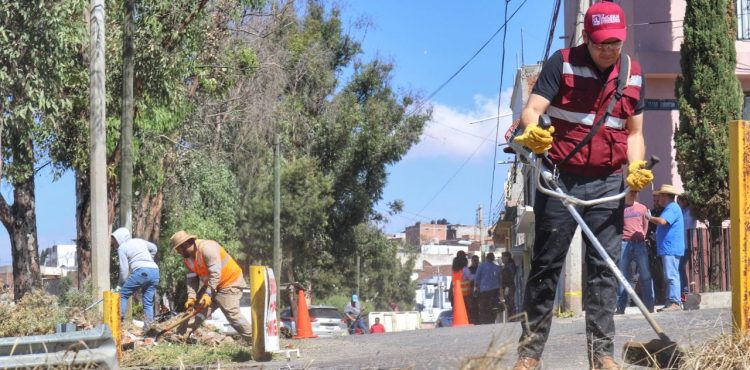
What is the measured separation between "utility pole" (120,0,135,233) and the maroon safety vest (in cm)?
1196

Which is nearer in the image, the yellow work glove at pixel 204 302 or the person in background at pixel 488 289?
the yellow work glove at pixel 204 302

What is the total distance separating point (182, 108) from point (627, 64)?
15.1 metres

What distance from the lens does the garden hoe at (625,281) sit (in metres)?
5.10

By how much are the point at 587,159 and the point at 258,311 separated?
183 inches

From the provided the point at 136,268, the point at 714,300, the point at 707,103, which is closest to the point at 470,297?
the point at 707,103

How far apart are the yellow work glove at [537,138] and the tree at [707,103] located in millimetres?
13142

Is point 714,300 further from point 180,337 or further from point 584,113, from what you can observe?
point 584,113

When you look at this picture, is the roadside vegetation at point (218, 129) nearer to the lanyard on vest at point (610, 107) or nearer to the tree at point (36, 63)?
the tree at point (36, 63)

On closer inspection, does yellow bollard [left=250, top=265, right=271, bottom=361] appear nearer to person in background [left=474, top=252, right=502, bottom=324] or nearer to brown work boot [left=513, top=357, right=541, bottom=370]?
brown work boot [left=513, top=357, right=541, bottom=370]

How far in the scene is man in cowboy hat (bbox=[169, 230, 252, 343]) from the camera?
11633 millimetres

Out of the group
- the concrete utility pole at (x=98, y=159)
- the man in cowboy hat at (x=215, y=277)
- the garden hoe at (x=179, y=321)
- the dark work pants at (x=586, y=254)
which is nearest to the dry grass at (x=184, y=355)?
the man in cowboy hat at (x=215, y=277)

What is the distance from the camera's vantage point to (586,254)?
561 cm

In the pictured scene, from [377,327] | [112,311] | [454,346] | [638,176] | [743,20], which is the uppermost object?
[743,20]

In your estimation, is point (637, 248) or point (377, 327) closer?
point (637, 248)
